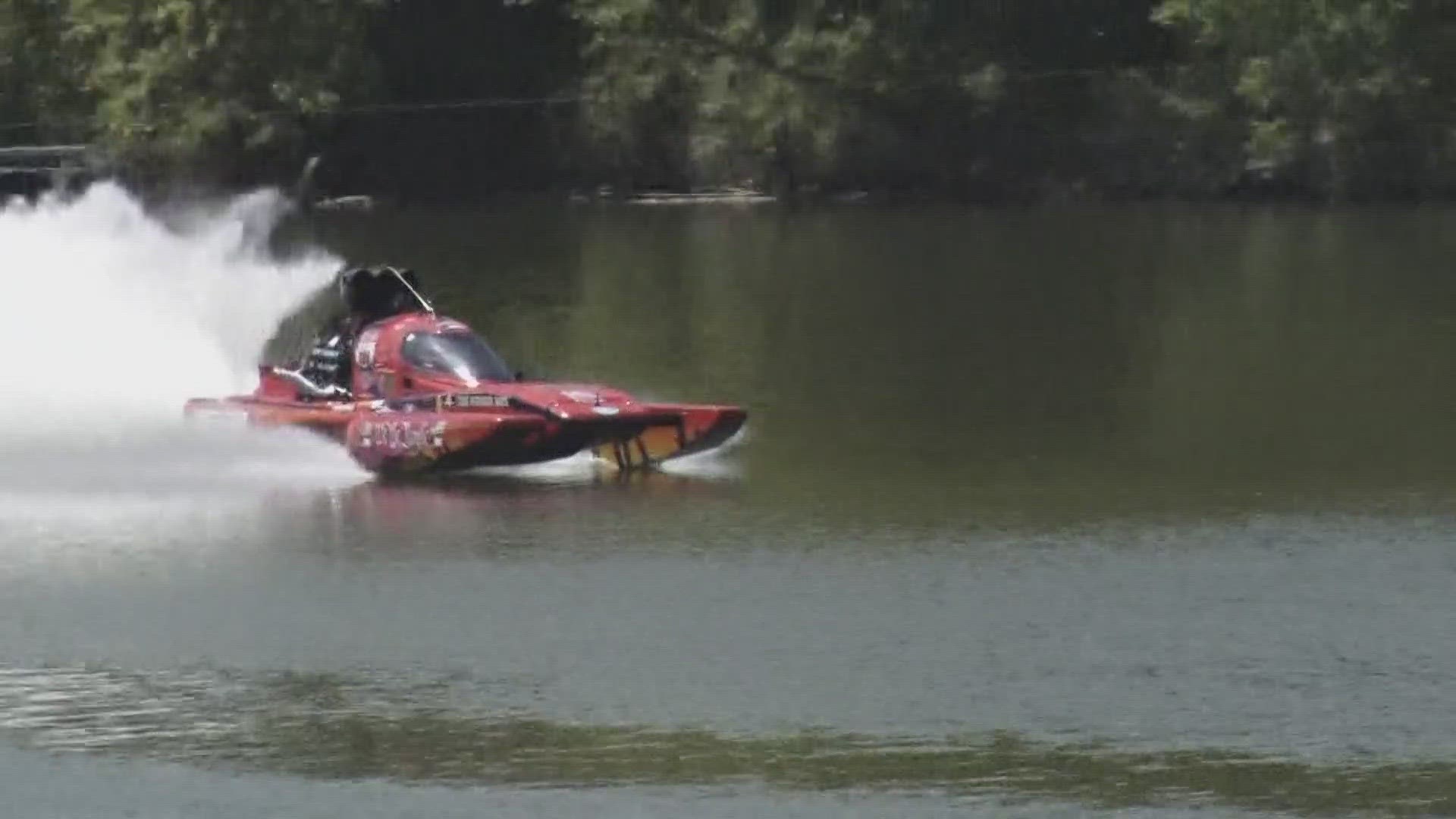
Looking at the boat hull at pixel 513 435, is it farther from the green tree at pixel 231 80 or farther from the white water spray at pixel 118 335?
the green tree at pixel 231 80

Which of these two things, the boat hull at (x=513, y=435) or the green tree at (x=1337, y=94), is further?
the green tree at (x=1337, y=94)

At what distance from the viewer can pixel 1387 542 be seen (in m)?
23.7

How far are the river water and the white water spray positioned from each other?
0.71ft

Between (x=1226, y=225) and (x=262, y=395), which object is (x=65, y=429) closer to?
(x=262, y=395)

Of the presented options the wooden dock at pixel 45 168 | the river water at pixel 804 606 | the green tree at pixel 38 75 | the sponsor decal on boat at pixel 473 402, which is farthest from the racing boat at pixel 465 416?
the green tree at pixel 38 75

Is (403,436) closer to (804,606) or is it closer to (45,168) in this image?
(804,606)

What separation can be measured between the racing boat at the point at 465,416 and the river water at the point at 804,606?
31 cm

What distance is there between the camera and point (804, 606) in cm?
2161

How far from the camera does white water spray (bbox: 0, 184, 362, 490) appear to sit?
30.2 metres

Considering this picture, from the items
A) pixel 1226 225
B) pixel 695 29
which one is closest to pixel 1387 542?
pixel 1226 225

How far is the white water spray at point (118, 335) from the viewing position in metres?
30.2

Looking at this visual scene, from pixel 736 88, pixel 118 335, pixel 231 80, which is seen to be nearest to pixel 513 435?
pixel 118 335

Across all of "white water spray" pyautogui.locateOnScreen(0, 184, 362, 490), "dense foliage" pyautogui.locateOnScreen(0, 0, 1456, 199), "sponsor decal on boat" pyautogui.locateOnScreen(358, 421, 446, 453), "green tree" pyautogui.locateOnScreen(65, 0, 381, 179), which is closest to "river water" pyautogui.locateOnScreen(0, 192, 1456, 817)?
"white water spray" pyautogui.locateOnScreen(0, 184, 362, 490)

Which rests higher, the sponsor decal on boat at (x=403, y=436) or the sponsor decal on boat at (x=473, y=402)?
the sponsor decal on boat at (x=473, y=402)
